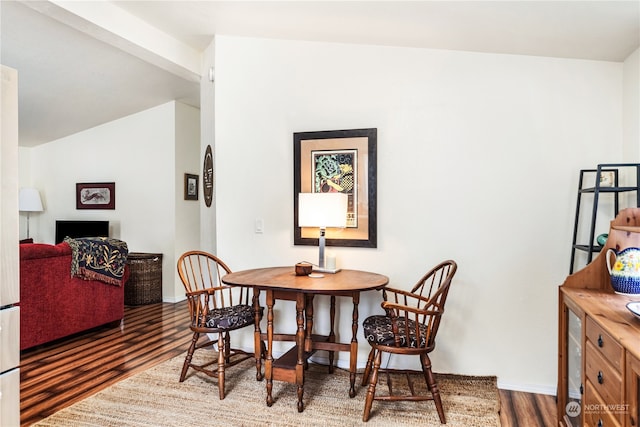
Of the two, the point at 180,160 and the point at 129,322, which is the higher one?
the point at 180,160

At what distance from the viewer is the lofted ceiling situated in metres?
2.14

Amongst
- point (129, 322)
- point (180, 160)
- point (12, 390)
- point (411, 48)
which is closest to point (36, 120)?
point (180, 160)

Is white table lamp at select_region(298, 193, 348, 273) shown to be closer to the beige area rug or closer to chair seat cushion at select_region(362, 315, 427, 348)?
chair seat cushion at select_region(362, 315, 427, 348)

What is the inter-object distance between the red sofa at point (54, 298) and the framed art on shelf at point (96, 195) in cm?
189

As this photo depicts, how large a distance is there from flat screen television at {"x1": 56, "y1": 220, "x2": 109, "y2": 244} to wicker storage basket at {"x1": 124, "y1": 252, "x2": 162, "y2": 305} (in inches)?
22.2

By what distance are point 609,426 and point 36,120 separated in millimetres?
6018

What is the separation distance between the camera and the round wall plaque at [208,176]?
3527mm

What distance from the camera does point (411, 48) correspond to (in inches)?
112

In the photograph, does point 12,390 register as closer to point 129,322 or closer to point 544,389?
point 129,322

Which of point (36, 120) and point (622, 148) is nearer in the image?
point (622, 148)

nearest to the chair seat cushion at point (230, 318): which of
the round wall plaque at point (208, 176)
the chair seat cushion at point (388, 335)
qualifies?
the chair seat cushion at point (388, 335)

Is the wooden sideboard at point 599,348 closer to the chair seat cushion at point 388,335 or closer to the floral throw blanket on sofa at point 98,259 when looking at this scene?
the chair seat cushion at point 388,335

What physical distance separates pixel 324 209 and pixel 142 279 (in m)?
3.34

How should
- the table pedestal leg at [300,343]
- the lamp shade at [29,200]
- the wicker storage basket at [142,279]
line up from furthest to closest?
the lamp shade at [29,200], the wicker storage basket at [142,279], the table pedestal leg at [300,343]
